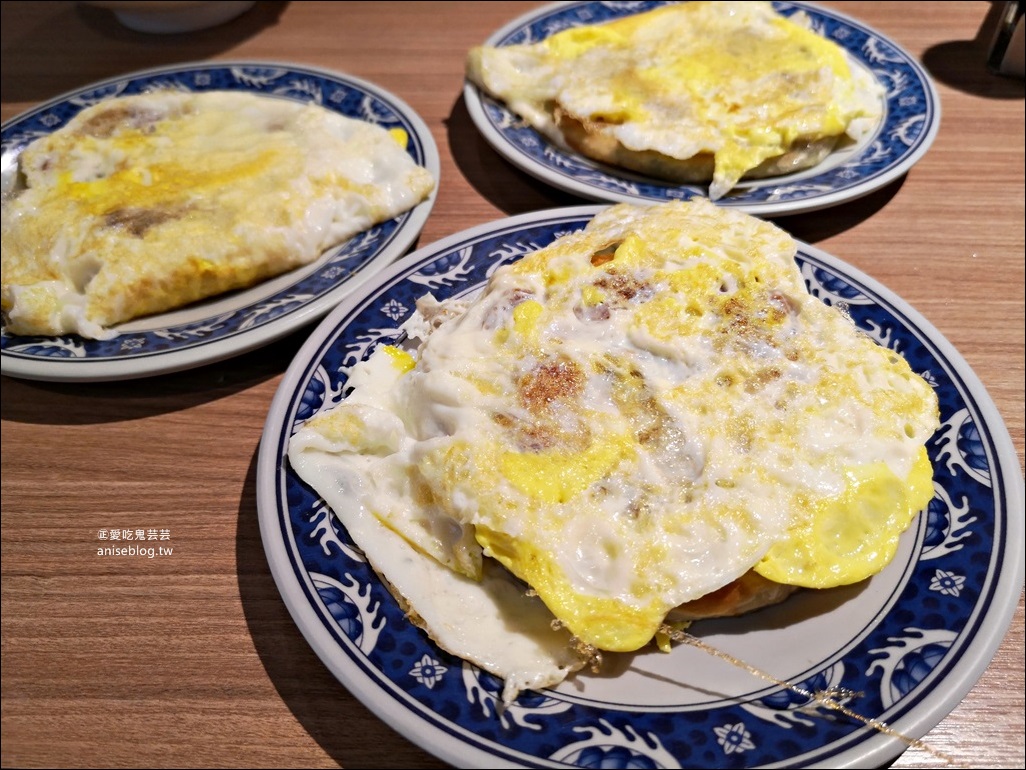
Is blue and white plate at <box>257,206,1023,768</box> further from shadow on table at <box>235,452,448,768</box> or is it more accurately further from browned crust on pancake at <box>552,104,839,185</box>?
browned crust on pancake at <box>552,104,839,185</box>

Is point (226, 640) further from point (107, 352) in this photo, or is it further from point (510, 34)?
point (510, 34)

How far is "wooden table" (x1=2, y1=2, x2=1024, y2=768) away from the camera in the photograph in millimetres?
1104

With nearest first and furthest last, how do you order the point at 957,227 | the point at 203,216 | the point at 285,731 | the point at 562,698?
the point at 562,698
the point at 285,731
the point at 203,216
the point at 957,227

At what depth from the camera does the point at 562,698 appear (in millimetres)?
993

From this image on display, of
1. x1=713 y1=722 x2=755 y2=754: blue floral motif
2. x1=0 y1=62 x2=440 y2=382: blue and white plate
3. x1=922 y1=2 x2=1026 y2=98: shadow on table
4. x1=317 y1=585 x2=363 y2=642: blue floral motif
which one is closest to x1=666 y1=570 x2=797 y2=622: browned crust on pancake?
x1=713 y1=722 x2=755 y2=754: blue floral motif

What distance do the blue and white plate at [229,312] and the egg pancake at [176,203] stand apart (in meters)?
0.04

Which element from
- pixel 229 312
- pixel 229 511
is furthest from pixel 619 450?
pixel 229 312

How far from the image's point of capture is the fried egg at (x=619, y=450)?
1022mm

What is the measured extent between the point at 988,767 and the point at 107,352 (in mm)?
1766

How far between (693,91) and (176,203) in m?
1.47

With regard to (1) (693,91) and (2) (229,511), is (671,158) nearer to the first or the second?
(1) (693,91)

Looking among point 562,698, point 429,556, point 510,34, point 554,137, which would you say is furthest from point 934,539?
point 510,34

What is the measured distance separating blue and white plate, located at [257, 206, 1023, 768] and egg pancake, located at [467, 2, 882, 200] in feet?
3.15

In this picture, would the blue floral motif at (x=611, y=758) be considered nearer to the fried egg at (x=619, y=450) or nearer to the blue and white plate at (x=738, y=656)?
the blue and white plate at (x=738, y=656)
